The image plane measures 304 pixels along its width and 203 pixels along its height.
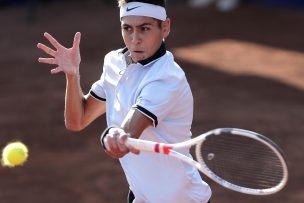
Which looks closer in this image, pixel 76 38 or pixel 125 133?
pixel 125 133

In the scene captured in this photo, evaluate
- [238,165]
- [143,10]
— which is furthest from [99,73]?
[143,10]

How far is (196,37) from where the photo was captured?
13906 millimetres

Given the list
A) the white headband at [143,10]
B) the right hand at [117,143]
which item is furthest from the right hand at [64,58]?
the right hand at [117,143]

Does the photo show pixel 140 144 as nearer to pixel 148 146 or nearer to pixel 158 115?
pixel 148 146

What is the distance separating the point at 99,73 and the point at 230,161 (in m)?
7.66

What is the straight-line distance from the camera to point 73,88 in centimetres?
412

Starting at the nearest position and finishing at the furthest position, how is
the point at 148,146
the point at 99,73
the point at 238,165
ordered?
the point at 148,146 → the point at 238,165 → the point at 99,73

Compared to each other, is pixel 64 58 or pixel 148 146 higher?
pixel 64 58

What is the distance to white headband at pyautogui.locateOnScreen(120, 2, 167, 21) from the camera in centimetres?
368

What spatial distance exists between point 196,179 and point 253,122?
5.17 metres

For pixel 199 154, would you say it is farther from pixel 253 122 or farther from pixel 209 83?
pixel 209 83

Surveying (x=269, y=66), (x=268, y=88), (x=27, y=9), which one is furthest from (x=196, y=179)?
(x=27, y=9)

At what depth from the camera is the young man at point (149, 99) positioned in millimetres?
3547

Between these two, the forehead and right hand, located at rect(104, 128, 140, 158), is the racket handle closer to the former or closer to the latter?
right hand, located at rect(104, 128, 140, 158)
